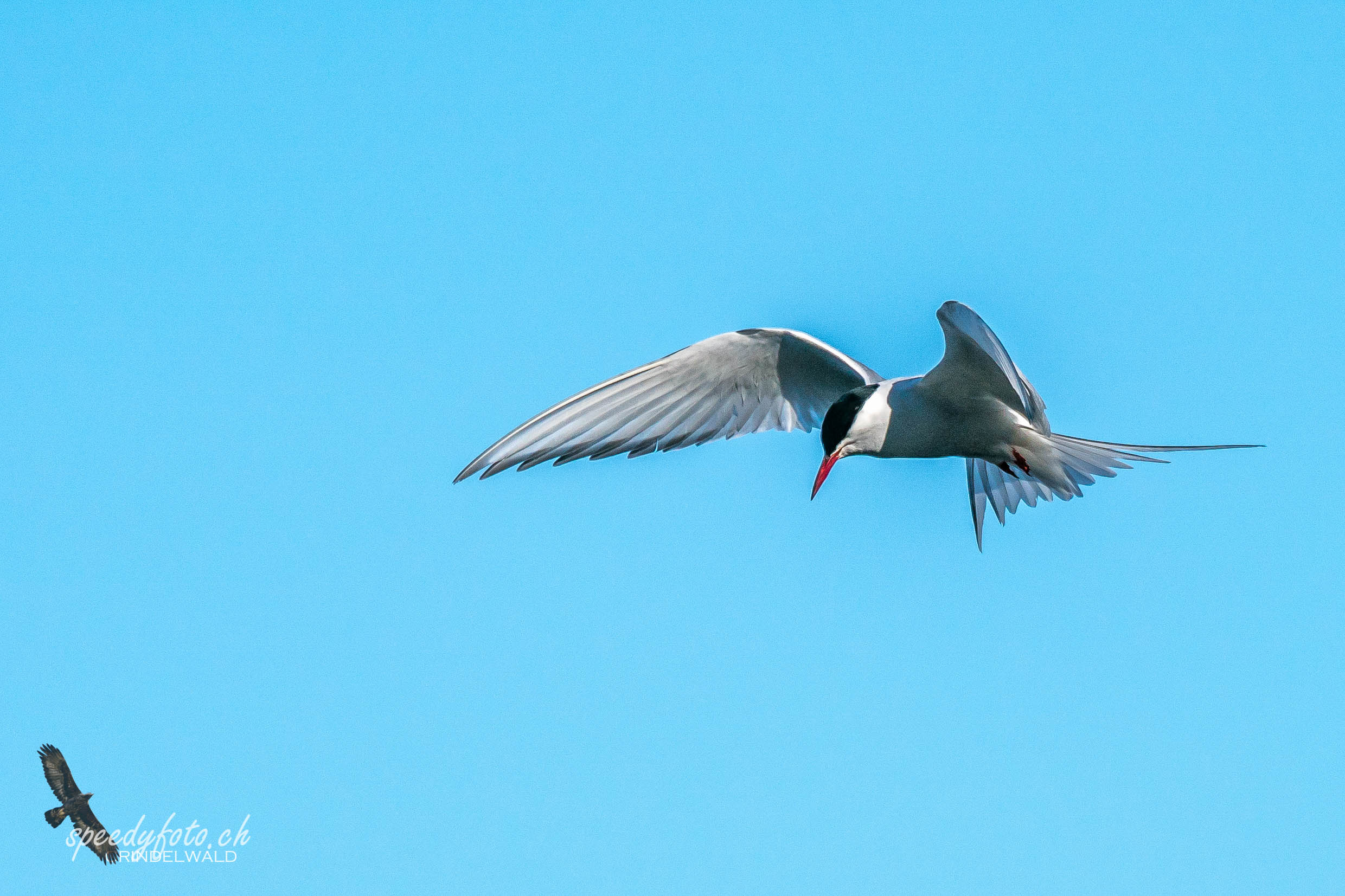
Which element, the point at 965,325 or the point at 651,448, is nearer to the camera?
the point at 965,325

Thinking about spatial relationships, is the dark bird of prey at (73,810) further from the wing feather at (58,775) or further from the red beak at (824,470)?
the red beak at (824,470)

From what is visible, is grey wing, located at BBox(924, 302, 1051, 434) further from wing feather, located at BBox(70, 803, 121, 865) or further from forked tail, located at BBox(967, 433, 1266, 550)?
wing feather, located at BBox(70, 803, 121, 865)

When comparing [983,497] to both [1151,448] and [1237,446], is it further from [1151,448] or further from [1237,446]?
[1237,446]

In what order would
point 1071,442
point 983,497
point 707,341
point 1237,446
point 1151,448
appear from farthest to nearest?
point 983,497, point 707,341, point 1071,442, point 1151,448, point 1237,446

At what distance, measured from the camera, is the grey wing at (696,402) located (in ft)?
26.5

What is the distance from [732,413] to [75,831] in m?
7.41

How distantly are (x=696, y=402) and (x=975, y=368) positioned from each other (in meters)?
2.03

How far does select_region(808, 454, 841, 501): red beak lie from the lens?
802 cm

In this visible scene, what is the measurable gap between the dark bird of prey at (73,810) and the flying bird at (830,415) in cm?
642

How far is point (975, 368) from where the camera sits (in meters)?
7.89

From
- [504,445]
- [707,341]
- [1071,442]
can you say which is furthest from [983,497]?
[504,445]

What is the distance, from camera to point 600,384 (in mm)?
8281

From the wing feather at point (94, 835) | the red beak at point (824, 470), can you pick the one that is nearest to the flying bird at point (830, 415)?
the red beak at point (824, 470)

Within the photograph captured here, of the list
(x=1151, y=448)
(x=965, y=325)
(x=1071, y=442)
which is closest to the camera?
(x=965, y=325)
